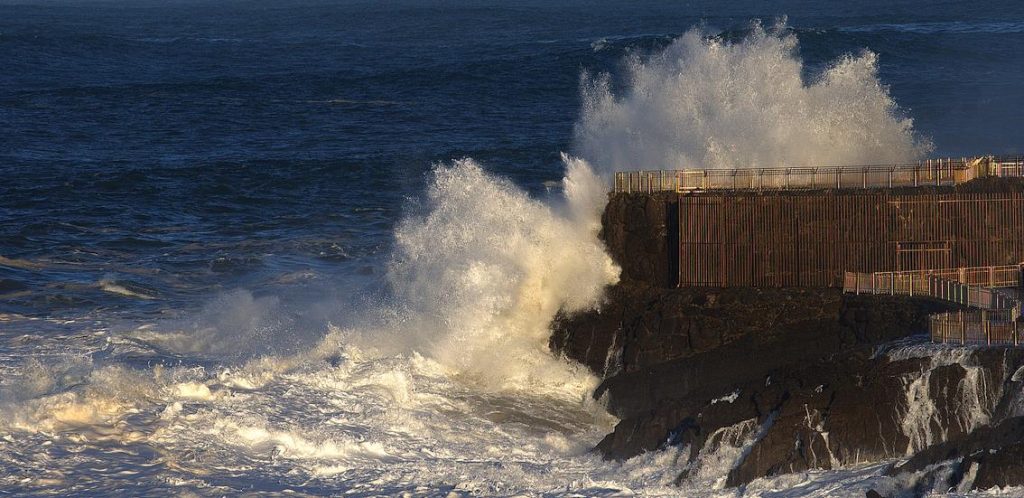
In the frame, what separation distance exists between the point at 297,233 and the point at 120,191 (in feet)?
28.5

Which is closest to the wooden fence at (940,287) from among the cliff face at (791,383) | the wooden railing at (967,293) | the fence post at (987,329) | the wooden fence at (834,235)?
the wooden railing at (967,293)

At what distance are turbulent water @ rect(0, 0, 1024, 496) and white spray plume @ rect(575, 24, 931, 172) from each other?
65 millimetres

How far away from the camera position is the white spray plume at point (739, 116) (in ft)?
99.9

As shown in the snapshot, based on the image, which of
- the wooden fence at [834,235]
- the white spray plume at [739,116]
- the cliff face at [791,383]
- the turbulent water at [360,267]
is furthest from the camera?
the white spray plume at [739,116]

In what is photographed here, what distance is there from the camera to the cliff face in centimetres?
1883

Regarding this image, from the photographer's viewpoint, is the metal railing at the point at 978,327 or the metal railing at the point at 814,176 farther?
the metal railing at the point at 814,176

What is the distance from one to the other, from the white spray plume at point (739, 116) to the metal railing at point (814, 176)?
255cm

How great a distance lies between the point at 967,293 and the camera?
2209 cm

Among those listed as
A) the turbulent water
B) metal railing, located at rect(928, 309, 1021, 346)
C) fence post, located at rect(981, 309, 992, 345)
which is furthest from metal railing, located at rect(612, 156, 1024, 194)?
fence post, located at rect(981, 309, 992, 345)

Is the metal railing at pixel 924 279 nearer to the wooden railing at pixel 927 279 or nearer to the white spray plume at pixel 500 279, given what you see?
the wooden railing at pixel 927 279

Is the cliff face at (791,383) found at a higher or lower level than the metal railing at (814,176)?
lower

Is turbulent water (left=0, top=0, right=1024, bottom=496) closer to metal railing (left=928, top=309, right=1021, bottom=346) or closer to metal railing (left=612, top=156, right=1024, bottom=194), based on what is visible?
metal railing (left=612, top=156, right=1024, bottom=194)

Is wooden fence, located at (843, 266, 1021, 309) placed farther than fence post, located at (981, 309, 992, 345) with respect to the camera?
Yes

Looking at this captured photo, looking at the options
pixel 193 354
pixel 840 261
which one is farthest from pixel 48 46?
pixel 840 261
